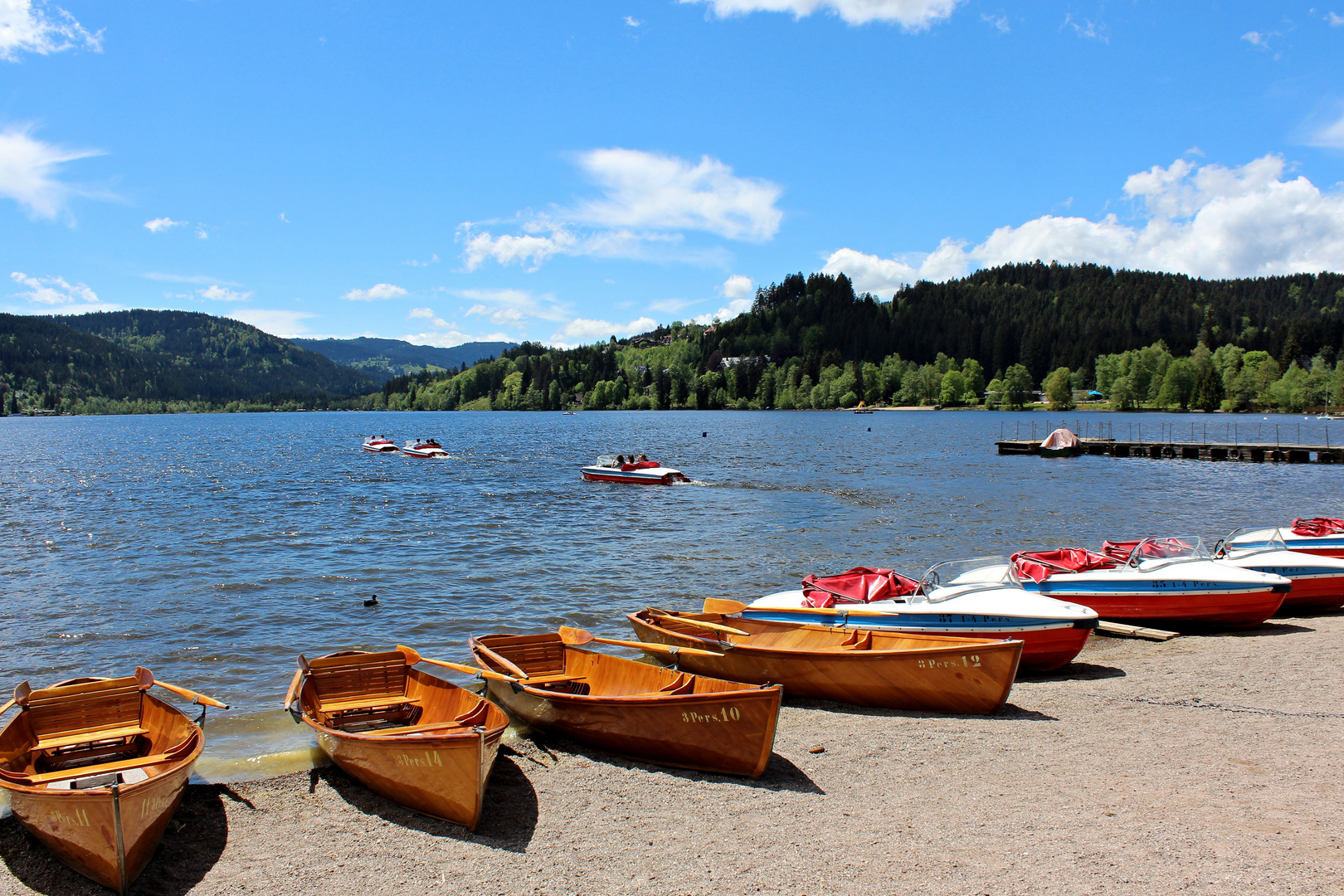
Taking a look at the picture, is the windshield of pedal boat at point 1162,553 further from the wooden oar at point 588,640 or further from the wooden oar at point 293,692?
the wooden oar at point 293,692

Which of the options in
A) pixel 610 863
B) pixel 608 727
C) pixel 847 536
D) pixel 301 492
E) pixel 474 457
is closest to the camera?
pixel 610 863

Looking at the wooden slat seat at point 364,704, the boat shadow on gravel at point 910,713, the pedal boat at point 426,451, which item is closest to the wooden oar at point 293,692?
the wooden slat seat at point 364,704

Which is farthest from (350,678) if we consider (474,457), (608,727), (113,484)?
(474,457)

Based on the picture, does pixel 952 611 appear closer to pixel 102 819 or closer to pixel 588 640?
pixel 588 640

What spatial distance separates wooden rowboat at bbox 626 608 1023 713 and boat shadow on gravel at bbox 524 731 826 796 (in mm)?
2158

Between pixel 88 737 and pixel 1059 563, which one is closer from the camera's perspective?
pixel 88 737

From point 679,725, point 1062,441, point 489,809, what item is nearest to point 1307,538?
point 679,725

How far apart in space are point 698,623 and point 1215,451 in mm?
73860

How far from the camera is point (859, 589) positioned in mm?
15594

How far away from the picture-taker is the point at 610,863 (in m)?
8.18

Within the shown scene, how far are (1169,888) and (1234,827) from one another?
168 centimetres

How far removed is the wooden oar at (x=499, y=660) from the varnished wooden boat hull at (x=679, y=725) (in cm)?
64

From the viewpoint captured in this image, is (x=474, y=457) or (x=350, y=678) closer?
(x=350, y=678)

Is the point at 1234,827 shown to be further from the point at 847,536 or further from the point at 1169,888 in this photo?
the point at 847,536
